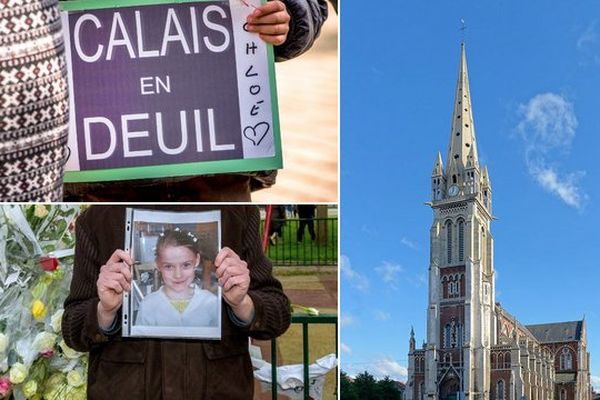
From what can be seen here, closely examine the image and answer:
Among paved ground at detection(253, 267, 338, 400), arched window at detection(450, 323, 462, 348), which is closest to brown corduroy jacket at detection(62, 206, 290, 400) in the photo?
paved ground at detection(253, 267, 338, 400)

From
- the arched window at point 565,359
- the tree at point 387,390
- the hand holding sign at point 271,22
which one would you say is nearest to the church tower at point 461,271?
the tree at point 387,390

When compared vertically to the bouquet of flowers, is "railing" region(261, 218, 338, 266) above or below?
above

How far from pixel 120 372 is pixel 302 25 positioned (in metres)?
0.83

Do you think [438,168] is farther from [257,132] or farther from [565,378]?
[257,132]

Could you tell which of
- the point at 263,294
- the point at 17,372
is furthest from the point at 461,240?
the point at 17,372

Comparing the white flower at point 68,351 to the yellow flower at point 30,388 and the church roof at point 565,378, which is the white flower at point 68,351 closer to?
the yellow flower at point 30,388

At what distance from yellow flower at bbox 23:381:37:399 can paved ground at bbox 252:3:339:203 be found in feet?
2.12

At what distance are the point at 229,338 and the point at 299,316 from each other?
0.24 meters

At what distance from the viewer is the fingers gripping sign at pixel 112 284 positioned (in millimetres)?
1476

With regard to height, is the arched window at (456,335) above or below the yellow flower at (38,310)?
below

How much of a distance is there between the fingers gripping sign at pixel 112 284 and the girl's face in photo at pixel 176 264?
7 cm

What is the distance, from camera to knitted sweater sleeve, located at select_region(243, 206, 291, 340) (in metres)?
1.51

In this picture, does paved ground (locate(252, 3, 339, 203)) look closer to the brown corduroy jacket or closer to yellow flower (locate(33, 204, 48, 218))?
the brown corduroy jacket

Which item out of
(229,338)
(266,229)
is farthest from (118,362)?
(266,229)
